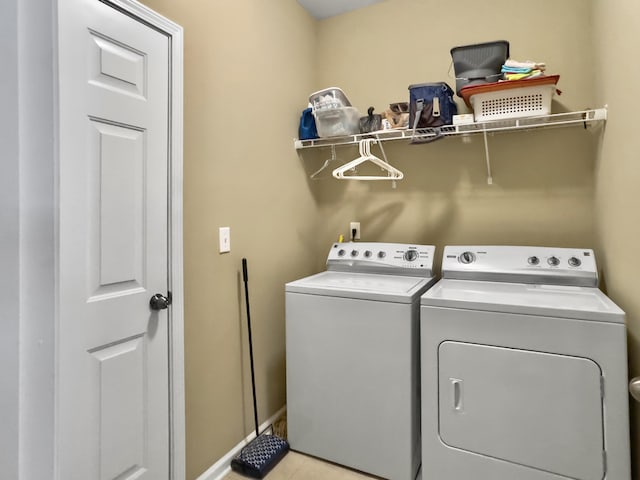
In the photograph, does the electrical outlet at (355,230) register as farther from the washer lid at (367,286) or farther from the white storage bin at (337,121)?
the white storage bin at (337,121)

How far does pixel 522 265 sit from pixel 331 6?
206cm

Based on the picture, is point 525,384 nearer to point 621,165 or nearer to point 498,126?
point 621,165

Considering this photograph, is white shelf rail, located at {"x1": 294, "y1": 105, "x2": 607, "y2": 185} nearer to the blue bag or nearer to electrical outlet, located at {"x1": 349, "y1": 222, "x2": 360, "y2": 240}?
the blue bag

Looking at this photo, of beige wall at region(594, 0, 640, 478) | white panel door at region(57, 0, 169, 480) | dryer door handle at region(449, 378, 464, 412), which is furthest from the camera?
dryer door handle at region(449, 378, 464, 412)

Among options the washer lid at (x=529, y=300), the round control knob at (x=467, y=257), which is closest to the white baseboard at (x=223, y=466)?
the washer lid at (x=529, y=300)

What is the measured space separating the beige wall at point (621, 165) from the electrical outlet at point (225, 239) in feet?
5.38

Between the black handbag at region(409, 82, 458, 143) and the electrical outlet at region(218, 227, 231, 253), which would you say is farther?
the black handbag at region(409, 82, 458, 143)

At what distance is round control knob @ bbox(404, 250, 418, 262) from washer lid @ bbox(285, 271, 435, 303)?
11 centimetres

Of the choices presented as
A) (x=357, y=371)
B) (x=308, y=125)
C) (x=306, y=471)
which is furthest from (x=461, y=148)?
(x=306, y=471)

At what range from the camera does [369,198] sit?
2490 millimetres

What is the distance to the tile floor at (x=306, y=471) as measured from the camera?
174 cm

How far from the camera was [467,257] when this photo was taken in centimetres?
200

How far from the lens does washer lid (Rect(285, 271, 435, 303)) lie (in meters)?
1.67

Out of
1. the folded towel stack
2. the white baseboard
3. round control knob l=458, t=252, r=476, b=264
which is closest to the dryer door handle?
round control knob l=458, t=252, r=476, b=264
